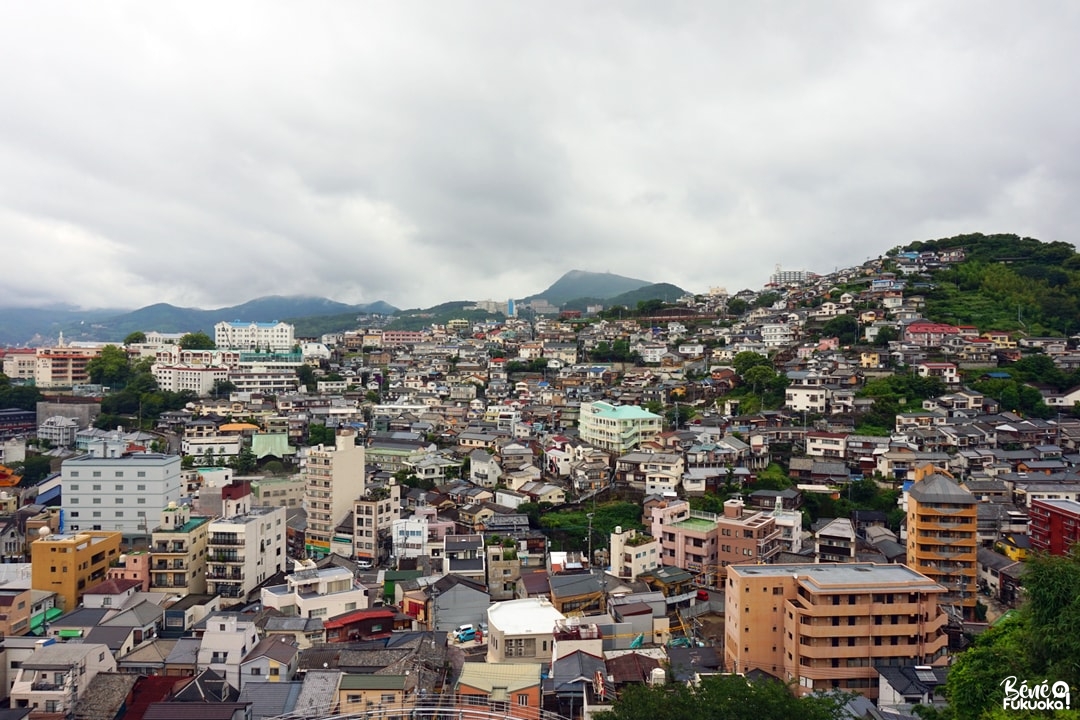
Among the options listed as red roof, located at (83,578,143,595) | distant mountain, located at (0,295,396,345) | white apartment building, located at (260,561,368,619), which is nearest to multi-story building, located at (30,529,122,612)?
red roof, located at (83,578,143,595)

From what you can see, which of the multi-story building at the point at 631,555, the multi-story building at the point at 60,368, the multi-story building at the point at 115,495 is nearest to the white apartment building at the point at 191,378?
the multi-story building at the point at 60,368

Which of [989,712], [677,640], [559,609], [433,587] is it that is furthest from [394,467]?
[989,712]

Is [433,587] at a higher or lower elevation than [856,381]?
lower

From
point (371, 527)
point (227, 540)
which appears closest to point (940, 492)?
point (371, 527)

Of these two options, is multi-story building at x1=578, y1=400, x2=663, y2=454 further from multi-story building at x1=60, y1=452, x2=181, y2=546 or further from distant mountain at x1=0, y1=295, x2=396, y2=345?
distant mountain at x1=0, y1=295, x2=396, y2=345

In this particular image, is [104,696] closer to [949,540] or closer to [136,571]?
[136,571]

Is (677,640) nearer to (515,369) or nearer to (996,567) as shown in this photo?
(996,567)
